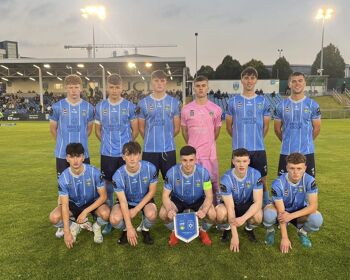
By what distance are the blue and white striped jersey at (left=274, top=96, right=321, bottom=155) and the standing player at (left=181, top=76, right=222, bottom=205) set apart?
959 millimetres

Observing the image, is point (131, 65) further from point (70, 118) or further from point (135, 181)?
point (135, 181)

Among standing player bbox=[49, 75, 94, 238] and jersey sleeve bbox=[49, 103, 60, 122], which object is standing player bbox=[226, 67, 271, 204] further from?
jersey sleeve bbox=[49, 103, 60, 122]

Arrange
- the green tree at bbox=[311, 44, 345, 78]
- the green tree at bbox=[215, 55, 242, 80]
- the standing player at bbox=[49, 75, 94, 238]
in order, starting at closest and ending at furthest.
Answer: the standing player at bbox=[49, 75, 94, 238] < the green tree at bbox=[215, 55, 242, 80] < the green tree at bbox=[311, 44, 345, 78]

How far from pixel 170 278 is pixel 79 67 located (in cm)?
3149

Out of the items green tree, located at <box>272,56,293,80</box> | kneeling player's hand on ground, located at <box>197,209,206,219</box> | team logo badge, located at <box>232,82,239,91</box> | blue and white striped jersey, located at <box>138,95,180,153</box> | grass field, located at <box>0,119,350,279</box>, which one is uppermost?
green tree, located at <box>272,56,293,80</box>

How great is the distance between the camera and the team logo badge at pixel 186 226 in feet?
12.5

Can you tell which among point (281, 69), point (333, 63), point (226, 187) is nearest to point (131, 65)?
point (226, 187)

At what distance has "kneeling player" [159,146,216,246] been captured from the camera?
159 inches

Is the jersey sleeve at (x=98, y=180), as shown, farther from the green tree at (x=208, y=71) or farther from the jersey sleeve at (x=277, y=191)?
the green tree at (x=208, y=71)

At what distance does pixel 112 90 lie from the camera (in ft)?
15.4

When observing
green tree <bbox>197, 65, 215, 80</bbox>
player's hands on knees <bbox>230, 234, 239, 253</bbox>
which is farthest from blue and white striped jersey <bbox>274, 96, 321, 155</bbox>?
green tree <bbox>197, 65, 215, 80</bbox>

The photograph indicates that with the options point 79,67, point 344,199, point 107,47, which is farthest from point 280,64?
point 344,199

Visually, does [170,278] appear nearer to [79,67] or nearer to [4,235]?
[4,235]

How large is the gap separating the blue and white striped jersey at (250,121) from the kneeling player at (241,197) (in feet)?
1.99
